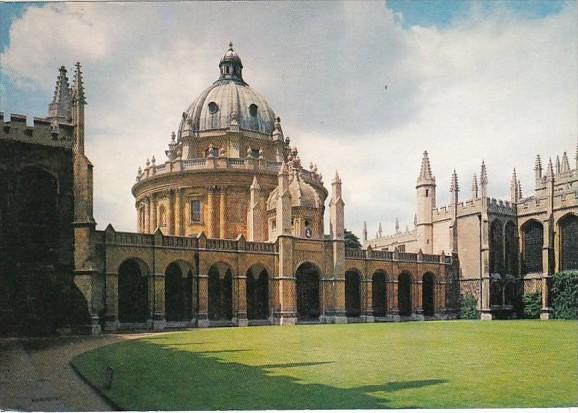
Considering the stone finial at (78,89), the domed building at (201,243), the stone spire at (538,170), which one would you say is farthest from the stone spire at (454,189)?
the stone finial at (78,89)

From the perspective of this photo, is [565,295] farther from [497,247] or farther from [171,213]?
[171,213]

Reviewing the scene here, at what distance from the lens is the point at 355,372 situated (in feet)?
48.0

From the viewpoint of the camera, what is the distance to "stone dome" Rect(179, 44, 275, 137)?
51719mm

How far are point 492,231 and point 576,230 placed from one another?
6.65 meters

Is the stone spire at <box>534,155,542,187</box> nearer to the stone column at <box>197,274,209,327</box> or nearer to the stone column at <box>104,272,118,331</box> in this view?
the stone column at <box>197,274,209,327</box>

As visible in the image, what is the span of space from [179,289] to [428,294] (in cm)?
2355

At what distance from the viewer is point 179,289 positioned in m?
37.2

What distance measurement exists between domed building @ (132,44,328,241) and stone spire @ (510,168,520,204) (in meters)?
17.6

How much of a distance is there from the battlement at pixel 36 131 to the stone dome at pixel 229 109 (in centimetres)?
2485

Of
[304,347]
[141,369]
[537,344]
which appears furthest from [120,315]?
[537,344]

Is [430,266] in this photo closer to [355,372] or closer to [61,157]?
[61,157]

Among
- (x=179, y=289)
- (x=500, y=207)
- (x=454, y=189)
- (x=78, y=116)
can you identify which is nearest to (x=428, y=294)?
(x=454, y=189)

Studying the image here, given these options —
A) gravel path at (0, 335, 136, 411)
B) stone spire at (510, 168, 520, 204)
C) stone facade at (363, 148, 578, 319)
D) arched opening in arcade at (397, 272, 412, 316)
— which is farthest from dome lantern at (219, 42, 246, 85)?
gravel path at (0, 335, 136, 411)

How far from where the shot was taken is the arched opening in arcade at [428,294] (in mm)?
50406
